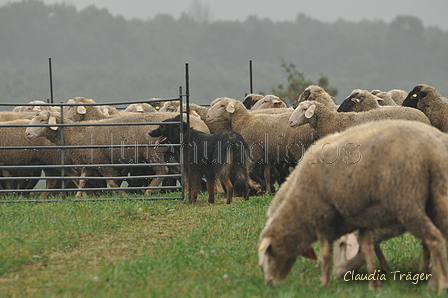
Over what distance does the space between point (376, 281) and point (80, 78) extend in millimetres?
62938

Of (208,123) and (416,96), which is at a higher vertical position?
(416,96)

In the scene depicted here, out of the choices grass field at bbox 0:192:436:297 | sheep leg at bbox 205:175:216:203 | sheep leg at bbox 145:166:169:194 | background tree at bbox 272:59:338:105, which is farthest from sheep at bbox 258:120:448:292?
background tree at bbox 272:59:338:105

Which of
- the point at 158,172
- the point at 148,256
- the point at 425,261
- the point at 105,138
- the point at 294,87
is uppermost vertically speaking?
the point at 425,261

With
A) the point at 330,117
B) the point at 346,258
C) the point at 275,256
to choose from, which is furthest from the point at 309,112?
the point at 275,256

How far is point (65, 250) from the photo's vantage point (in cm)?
639

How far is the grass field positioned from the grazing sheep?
1.03 metres

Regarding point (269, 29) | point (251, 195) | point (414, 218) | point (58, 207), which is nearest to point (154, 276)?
point (414, 218)

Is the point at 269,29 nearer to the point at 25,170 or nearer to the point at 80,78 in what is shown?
the point at 80,78

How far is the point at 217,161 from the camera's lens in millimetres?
10250

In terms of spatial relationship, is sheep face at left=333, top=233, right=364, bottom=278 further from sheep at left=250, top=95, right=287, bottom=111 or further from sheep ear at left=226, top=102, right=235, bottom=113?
sheep at left=250, top=95, right=287, bottom=111

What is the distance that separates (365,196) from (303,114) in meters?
6.60

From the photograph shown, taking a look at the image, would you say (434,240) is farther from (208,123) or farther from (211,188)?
(208,123)

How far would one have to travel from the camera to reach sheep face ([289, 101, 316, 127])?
10.9 meters

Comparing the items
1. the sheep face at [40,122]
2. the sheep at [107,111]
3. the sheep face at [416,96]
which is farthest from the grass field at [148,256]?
the sheep at [107,111]
